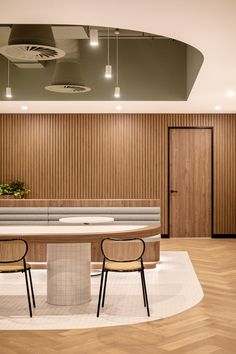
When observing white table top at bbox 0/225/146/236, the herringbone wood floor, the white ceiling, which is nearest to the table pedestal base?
white table top at bbox 0/225/146/236

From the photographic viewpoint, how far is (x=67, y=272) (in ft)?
17.4

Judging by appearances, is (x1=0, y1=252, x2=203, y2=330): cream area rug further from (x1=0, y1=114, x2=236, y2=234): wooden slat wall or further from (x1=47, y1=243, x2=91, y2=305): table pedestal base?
(x1=0, y1=114, x2=236, y2=234): wooden slat wall

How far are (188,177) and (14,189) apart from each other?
3.85 metres

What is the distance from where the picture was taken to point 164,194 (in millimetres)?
11141

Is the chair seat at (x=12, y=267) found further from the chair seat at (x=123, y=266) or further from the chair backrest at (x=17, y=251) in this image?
the chair seat at (x=123, y=266)

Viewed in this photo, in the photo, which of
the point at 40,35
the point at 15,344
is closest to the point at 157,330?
the point at 15,344

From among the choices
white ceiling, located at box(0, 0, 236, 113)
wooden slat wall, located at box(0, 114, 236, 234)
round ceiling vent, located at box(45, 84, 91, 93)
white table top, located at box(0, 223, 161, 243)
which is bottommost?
white table top, located at box(0, 223, 161, 243)

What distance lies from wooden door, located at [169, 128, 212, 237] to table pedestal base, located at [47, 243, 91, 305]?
19.5ft

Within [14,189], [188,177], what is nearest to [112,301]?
[14,189]

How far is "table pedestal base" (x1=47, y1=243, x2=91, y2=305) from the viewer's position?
5.31 metres

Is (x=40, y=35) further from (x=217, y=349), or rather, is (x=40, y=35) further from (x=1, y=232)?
(x=217, y=349)

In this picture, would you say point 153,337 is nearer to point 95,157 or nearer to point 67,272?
point 67,272

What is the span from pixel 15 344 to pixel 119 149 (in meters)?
7.37

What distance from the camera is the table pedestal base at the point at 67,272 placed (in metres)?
5.31
